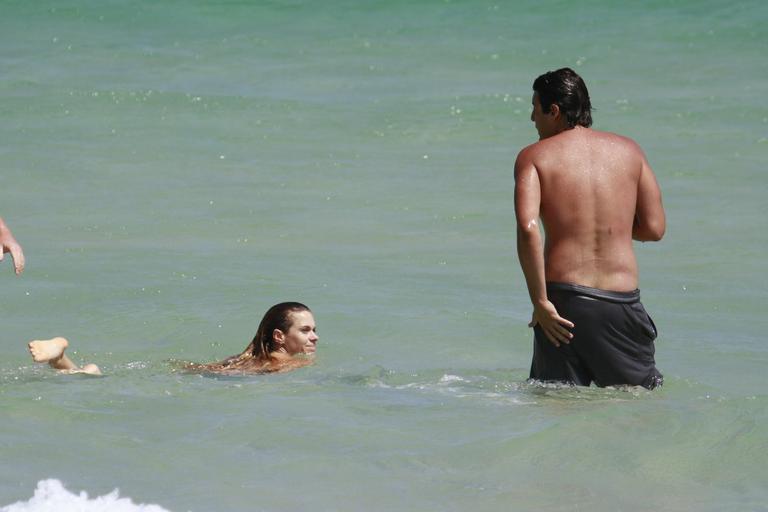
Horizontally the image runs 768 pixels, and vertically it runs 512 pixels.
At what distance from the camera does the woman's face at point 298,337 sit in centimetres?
676

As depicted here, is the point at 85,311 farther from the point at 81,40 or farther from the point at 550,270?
the point at 81,40

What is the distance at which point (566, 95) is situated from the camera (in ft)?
17.1

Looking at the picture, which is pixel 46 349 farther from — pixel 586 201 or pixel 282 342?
pixel 586 201

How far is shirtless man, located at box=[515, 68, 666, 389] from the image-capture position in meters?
5.19

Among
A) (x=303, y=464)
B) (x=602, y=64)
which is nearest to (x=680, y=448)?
(x=303, y=464)

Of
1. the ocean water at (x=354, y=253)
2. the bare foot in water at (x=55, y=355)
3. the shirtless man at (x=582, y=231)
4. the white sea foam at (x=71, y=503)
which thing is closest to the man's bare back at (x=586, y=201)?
the shirtless man at (x=582, y=231)

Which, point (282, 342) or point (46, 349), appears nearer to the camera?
point (46, 349)

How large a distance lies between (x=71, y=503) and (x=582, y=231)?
6.82 feet

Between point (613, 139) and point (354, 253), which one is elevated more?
point (613, 139)

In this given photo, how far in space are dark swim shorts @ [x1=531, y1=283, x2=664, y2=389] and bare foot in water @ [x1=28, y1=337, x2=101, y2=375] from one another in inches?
80.5

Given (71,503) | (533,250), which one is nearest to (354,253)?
(533,250)

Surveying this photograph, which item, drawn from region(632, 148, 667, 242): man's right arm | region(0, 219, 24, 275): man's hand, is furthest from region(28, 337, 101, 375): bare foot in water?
region(632, 148, 667, 242): man's right arm

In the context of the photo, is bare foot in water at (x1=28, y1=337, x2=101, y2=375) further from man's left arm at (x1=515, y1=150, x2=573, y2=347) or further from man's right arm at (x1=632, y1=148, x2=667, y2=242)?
man's right arm at (x1=632, y1=148, x2=667, y2=242)

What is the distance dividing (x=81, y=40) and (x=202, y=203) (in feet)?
25.1
